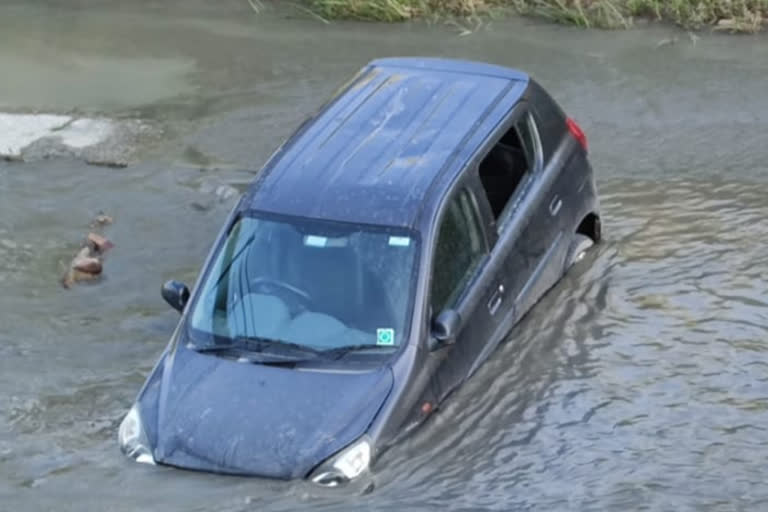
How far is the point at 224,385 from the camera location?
8547 mm

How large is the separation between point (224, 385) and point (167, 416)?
341 millimetres

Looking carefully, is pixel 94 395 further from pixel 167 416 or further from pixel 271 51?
pixel 271 51

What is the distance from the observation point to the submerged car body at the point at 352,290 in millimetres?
8305

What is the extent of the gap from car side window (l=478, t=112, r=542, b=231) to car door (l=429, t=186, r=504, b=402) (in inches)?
13.4

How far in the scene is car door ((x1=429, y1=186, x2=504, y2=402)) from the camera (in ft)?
29.2

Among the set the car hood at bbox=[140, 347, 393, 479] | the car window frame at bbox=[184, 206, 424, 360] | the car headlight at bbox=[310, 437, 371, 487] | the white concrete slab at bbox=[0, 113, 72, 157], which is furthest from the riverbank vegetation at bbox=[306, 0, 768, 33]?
the car headlight at bbox=[310, 437, 371, 487]

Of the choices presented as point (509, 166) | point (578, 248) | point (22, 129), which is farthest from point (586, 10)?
point (509, 166)

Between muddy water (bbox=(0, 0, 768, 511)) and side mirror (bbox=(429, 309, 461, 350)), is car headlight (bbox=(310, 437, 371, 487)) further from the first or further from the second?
side mirror (bbox=(429, 309, 461, 350))

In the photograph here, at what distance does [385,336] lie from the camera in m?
8.69

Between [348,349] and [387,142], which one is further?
[387,142]

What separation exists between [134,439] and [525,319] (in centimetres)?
287

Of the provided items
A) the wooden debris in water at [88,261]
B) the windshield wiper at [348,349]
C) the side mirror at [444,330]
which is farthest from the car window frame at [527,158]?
the wooden debris in water at [88,261]

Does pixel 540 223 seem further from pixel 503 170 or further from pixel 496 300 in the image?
pixel 496 300

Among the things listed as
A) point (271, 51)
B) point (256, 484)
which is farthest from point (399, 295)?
point (271, 51)
